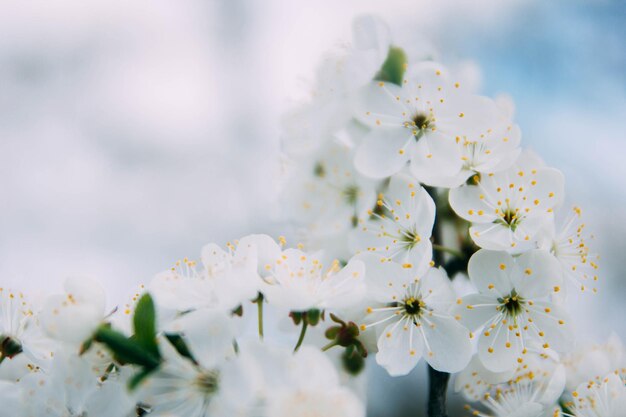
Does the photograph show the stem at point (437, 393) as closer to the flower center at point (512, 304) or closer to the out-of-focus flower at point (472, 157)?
the flower center at point (512, 304)

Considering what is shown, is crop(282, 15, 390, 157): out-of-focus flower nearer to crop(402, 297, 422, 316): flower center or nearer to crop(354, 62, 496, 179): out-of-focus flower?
crop(354, 62, 496, 179): out-of-focus flower

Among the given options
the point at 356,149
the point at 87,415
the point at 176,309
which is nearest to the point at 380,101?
the point at 356,149

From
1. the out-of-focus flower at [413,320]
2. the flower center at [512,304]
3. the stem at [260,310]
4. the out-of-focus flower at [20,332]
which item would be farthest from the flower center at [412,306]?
the out-of-focus flower at [20,332]

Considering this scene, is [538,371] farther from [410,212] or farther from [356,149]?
[356,149]

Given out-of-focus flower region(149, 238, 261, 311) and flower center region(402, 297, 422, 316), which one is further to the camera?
flower center region(402, 297, 422, 316)

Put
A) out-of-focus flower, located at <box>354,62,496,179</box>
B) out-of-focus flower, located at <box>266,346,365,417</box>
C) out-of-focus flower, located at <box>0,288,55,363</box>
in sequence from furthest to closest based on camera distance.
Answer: out-of-focus flower, located at <box>354,62,496,179</box> → out-of-focus flower, located at <box>0,288,55,363</box> → out-of-focus flower, located at <box>266,346,365,417</box>

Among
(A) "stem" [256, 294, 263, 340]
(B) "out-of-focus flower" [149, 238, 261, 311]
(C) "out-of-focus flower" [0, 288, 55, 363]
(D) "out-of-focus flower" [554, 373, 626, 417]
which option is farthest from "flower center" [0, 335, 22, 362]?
(D) "out-of-focus flower" [554, 373, 626, 417]
